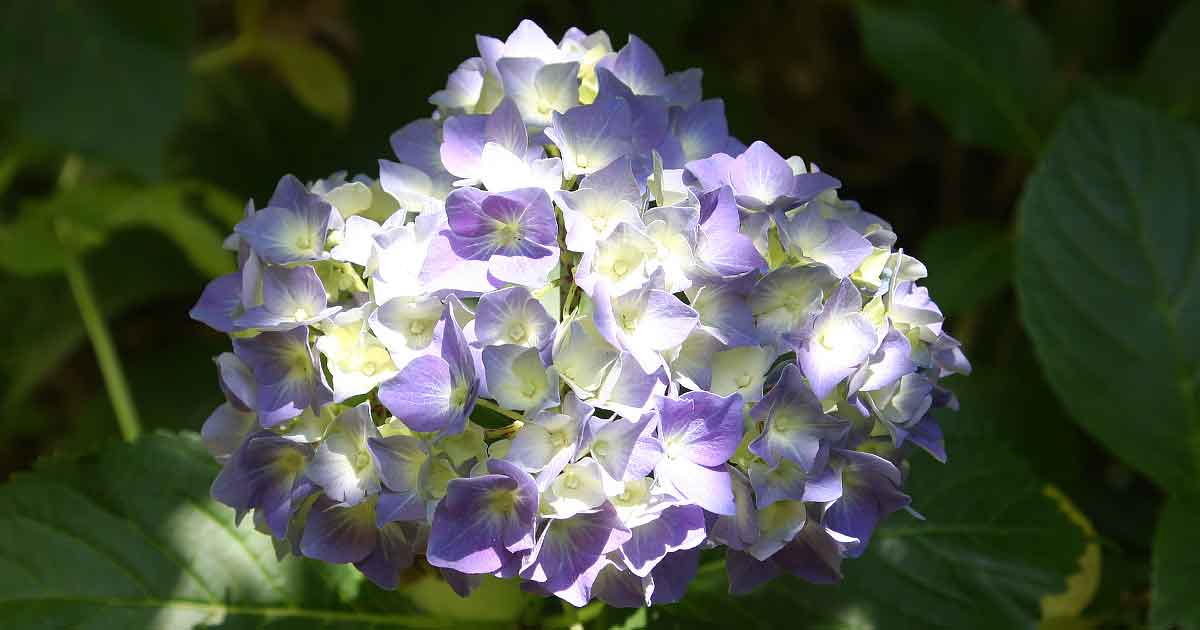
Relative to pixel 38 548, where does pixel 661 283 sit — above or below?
above

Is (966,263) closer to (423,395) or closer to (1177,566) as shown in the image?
(1177,566)

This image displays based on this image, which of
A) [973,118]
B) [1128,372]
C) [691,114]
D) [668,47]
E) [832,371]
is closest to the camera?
[832,371]

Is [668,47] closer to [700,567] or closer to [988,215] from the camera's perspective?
[988,215]

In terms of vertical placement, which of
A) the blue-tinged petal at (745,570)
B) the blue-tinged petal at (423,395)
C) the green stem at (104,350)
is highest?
the blue-tinged petal at (423,395)

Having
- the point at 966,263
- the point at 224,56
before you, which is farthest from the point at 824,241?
the point at 224,56

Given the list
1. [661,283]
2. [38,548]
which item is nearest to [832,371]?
[661,283]

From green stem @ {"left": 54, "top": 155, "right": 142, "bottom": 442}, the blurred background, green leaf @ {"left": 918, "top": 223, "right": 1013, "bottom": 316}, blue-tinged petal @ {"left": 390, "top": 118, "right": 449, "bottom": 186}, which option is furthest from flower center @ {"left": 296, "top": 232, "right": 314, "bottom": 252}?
green leaf @ {"left": 918, "top": 223, "right": 1013, "bottom": 316}

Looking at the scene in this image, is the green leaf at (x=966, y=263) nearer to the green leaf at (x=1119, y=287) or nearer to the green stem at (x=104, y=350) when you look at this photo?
the green leaf at (x=1119, y=287)

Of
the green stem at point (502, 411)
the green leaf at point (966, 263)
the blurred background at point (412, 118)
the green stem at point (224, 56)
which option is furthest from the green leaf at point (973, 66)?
the green stem at point (224, 56)
